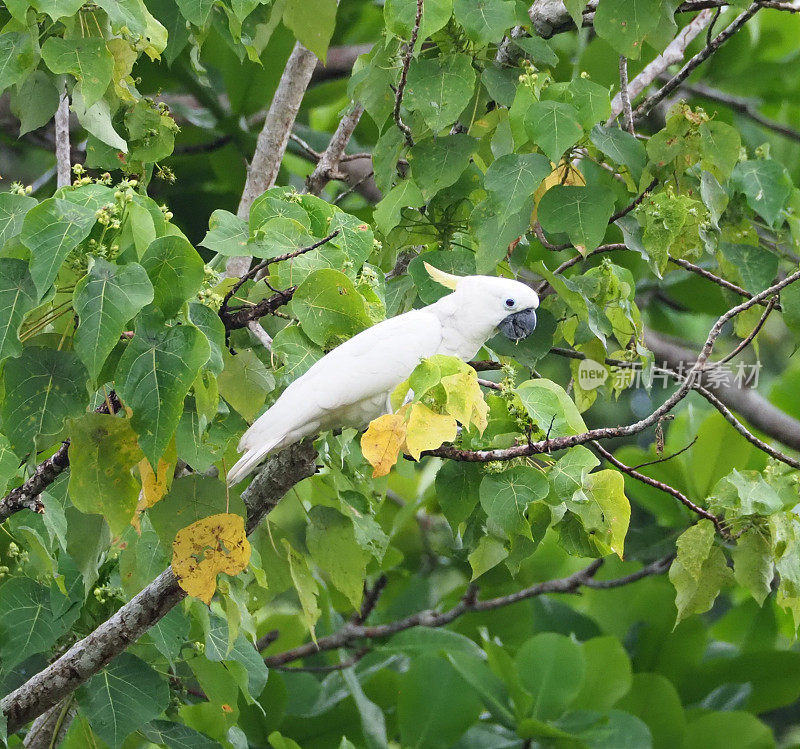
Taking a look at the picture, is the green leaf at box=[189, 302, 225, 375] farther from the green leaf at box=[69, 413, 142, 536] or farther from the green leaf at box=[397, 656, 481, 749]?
the green leaf at box=[397, 656, 481, 749]

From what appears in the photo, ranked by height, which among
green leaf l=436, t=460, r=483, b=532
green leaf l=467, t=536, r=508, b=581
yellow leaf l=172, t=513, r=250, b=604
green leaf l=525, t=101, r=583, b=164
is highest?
green leaf l=525, t=101, r=583, b=164

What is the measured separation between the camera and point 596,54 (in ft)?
10.2

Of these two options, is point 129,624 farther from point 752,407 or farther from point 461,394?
point 752,407

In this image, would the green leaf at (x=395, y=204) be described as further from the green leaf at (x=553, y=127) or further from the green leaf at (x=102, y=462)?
the green leaf at (x=102, y=462)

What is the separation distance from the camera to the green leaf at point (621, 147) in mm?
1904

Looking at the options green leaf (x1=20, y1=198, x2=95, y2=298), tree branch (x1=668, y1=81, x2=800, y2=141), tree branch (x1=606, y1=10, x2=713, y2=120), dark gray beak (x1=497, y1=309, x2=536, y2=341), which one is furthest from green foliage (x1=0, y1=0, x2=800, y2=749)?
tree branch (x1=668, y1=81, x2=800, y2=141)

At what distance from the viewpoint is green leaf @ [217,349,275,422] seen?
61.4 inches

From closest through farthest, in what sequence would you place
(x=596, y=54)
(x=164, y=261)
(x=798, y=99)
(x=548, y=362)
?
(x=164, y=261) < (x=596, y=54) < (x=798, y=99) < (x=548, y=362)

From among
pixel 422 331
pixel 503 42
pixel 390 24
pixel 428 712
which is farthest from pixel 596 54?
pixel 428 712

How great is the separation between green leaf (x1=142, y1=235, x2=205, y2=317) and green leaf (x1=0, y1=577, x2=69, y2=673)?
89 centimetres

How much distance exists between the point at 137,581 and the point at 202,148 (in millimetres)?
1968

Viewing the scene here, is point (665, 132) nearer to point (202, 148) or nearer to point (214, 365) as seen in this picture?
point (214, 365)

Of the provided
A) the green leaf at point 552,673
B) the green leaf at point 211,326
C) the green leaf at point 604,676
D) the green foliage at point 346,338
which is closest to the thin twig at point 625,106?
the green foliage at point 346,338

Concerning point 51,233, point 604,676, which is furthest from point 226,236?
point 604,676
